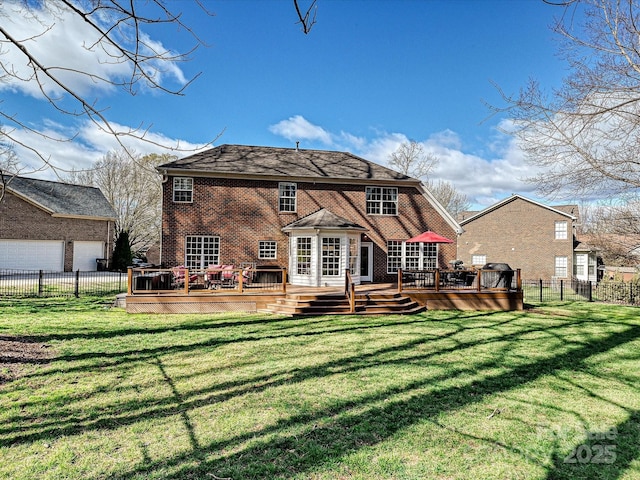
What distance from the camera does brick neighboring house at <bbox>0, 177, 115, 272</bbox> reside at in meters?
23.2

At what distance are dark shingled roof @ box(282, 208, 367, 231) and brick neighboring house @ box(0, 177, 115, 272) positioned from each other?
18000 mm

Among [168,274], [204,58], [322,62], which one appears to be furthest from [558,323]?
[168,274]

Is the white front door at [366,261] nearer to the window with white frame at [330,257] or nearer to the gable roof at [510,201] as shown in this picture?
the window with white frame at [330,257]

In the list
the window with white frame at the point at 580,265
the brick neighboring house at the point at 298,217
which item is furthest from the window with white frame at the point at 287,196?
the window with white frame at the point at 580,265

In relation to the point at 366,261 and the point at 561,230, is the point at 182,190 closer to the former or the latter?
the point at 366,261

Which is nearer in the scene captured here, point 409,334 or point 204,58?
point 204,58

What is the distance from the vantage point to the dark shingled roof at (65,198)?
972 inches

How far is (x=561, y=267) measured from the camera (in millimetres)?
28922

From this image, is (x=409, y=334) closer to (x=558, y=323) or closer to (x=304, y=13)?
(x=558, y=323)

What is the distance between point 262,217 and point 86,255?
19.2m

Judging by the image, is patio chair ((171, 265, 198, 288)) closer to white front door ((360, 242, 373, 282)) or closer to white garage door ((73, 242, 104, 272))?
white front door ((360, 242, 373, 282))

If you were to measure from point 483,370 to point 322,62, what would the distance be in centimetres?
1021

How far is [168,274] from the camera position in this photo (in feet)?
42.8

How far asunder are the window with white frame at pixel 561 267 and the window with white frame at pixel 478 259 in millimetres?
5498
